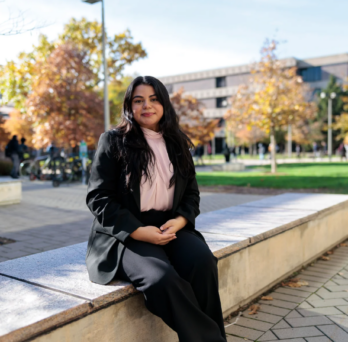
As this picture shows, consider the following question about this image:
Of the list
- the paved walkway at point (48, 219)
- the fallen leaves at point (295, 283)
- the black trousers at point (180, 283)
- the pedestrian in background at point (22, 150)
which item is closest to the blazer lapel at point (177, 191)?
the black trousers at point (180, 283)

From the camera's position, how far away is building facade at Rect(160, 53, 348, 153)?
212 feet

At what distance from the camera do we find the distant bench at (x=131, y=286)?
6.75 feet

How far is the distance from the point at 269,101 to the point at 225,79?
5635cm

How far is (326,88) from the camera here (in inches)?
2378

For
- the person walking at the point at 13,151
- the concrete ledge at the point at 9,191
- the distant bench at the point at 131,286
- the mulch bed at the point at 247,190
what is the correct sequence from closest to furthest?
the distant bench at the point at 131,286 < the concrete ledge at the point at 9,191 < the mulch bed at the point at 247,190 < the person walking at the point at 13,151

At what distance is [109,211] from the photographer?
2.66 m

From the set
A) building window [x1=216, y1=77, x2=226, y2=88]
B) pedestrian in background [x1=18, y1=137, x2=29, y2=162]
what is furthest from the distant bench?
building window [x1=216, y1=77, x2=226, y2=88]

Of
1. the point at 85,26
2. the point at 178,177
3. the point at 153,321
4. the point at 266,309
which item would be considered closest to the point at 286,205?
the point at 266,309

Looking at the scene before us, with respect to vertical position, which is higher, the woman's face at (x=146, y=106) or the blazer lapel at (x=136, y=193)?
the woman's face at (x=146, y=106)

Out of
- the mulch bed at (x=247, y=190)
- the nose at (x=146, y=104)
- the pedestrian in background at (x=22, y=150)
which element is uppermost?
the nose at (x=146, y=104)

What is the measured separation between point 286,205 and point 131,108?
11.4 ft

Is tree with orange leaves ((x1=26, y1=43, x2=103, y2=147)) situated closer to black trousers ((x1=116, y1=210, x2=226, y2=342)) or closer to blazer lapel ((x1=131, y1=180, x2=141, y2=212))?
blazer lapel ((x1=131, y1=180, x2=141, y2=212))

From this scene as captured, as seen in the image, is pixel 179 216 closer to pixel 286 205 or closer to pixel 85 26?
pixel 286 205

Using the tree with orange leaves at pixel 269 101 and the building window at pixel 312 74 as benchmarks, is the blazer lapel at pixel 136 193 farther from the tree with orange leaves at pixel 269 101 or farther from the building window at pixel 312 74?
the building window at pixel 312 74
